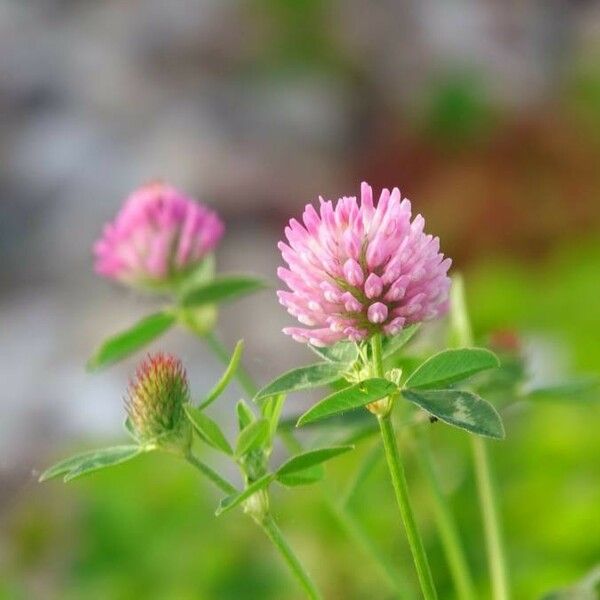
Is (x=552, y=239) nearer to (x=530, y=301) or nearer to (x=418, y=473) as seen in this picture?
(x=530, y=301)

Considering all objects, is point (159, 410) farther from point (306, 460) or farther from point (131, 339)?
point (131, 339)

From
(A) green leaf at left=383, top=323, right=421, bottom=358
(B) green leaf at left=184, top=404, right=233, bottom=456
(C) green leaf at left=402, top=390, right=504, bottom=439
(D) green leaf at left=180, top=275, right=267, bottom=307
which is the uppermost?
(D) green leaf at left=180, top=275, right=267, bottom=307

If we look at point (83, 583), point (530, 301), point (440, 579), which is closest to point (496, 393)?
point (440, 579)

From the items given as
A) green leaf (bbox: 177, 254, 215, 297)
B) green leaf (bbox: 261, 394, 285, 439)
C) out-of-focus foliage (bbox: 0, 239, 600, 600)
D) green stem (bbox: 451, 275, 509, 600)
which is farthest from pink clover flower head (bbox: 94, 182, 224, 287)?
A: out-of-focus foliage (bbox: 0, 239, 600, 600)

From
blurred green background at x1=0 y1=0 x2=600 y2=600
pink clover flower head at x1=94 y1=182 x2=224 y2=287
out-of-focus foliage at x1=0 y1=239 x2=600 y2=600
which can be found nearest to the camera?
pink clover flower head at x1=94 y1=182 x2=224 y2=287

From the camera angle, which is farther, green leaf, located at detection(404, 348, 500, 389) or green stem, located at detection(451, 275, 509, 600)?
green stem, located at detection(451, 275, 509, 600)

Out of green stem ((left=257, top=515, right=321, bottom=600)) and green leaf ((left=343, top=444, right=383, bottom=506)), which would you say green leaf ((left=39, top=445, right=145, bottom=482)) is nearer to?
green stem ((left=257, top=515, right=321, bottom=600))
